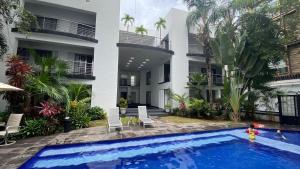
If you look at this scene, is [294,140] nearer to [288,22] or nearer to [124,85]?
[288,22]

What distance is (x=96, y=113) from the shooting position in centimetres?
1361

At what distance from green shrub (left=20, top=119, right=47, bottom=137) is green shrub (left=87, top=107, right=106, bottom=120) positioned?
486 centimetres

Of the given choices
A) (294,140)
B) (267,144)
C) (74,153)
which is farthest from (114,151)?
(294,140)

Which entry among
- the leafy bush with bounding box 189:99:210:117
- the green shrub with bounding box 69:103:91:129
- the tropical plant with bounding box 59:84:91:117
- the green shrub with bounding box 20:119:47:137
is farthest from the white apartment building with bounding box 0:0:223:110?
the green shrub with bounding box 20:119:47:137

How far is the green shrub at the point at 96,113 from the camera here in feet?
43.9

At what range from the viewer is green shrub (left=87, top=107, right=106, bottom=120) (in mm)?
13367

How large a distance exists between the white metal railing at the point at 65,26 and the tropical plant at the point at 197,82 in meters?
11.5

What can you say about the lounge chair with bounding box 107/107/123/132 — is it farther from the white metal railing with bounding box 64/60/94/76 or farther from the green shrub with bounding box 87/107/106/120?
the white metal railing with bounding box 64/60/94/76

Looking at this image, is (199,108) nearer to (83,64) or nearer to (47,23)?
(83,64)

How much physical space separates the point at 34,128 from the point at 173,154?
7148 mm

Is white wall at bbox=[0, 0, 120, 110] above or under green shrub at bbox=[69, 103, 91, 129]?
above

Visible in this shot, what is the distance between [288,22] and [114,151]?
581 inches

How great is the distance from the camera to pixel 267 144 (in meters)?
7.65

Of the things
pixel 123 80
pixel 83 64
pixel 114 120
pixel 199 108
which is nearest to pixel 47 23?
pixel 83 64
